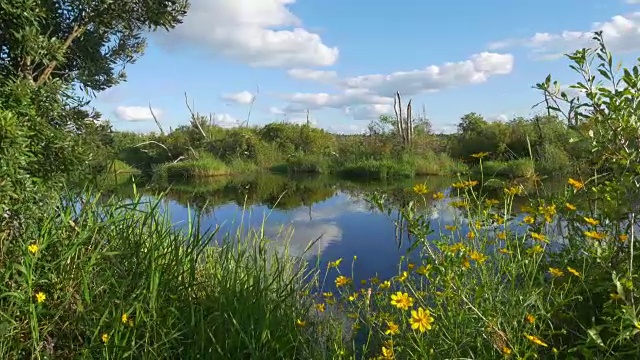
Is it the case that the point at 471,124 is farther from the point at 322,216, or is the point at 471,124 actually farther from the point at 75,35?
the point at 75,35

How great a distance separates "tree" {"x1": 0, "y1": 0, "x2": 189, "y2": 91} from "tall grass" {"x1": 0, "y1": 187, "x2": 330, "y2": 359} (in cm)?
73

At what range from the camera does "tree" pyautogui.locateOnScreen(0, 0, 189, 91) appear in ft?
8.17

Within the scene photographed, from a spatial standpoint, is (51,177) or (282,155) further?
(282,155)

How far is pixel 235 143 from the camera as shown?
2736cm

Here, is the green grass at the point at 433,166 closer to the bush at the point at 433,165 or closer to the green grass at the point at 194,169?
the bush at the point at 433,165

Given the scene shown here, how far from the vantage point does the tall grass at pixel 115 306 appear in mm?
2322

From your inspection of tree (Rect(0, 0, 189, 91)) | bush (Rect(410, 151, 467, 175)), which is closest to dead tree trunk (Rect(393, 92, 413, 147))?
bush (Rect(410, 151, 467, 175))

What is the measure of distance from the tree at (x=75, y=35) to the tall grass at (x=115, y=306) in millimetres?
728

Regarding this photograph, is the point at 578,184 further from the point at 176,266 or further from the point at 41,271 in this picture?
the point at 41,271

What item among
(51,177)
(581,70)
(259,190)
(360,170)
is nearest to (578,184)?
(581,70)

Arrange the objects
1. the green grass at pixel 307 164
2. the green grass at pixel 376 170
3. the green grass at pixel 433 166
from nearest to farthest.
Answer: the green grass at pixel 376 170, the green grass at pixel 433 166, the green grass at pixel 307 164

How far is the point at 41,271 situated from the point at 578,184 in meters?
2.60

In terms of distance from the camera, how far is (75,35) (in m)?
2.77

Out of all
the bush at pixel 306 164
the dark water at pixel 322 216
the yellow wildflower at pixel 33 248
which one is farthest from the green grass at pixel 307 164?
the yellow wildflower at pixel 33 248
